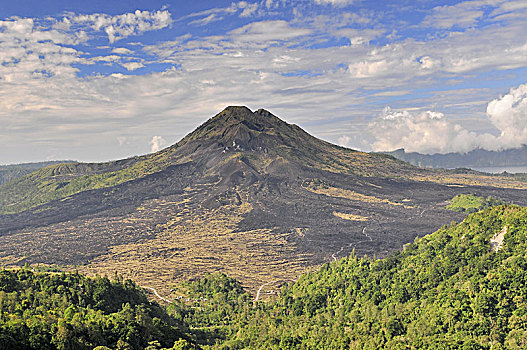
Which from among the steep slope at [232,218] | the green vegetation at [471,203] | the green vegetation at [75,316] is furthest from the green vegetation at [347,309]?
the green vegetation at [471,203]

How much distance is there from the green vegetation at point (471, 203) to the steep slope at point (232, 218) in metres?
5.15

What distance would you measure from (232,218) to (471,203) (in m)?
79.4

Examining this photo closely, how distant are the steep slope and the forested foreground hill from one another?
22742 millimetres

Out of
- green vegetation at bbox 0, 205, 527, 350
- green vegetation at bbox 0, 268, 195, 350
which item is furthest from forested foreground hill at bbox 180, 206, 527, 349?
green vegetation at bbox 0, 268, 195, 350

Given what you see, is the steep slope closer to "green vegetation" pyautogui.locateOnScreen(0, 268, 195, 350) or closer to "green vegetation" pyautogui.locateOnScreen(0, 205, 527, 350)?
"green vegetation" pyautogui.locateOnScreen(0, 205, 527, 350)

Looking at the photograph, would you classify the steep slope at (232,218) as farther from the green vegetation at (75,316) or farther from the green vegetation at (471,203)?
the green vegetation at (75,316)

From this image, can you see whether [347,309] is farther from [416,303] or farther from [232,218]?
[232,218]

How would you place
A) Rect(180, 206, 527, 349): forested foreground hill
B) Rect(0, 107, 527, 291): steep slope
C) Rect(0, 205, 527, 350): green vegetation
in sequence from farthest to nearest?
Rect(0, 107, 527, 291): steep slope
Rect(180, 206, 527, 349): forested foreground hill
Rect(0, 205, 527, 350): green vegetation

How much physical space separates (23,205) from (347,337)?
190m

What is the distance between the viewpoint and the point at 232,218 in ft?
439

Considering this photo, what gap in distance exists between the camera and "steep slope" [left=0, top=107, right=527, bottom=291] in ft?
301

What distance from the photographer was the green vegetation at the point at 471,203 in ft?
437

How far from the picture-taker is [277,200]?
504 feet

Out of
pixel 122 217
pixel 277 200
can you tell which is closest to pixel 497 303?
pixel 277 200
